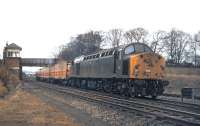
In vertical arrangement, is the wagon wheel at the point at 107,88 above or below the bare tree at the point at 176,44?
below

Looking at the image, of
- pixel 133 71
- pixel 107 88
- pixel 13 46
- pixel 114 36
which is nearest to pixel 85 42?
pixel 114 36

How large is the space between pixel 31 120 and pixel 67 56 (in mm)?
111443

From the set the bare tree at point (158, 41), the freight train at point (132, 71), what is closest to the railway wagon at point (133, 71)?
the freight train at point (132, 71)

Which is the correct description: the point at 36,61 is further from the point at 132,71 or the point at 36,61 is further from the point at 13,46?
the point at 132,71

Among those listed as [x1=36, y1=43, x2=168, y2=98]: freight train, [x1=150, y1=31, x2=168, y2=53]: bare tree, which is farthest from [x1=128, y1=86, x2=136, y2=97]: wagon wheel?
[x1=150, y1=31, x2=168, y2=53]: bare tree

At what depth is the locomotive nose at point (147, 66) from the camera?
28.7 m

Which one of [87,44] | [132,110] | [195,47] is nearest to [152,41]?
[195,47]

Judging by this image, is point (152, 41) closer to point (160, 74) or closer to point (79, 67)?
point (79, 67)

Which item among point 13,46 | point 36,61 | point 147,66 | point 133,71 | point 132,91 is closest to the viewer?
point 133,71

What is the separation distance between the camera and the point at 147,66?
95.5ft

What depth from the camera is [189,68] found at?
84375 mm

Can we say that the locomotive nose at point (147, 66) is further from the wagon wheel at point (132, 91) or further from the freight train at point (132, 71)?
the wagon wheel at point (132, 91)

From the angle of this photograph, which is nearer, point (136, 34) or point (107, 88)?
point (107, 88)

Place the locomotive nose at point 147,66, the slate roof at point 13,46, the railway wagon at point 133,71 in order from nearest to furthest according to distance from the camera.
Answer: the locomotive nose at point 147,66
the railway wagon at point 133,71
the slate roof at point 13,46
